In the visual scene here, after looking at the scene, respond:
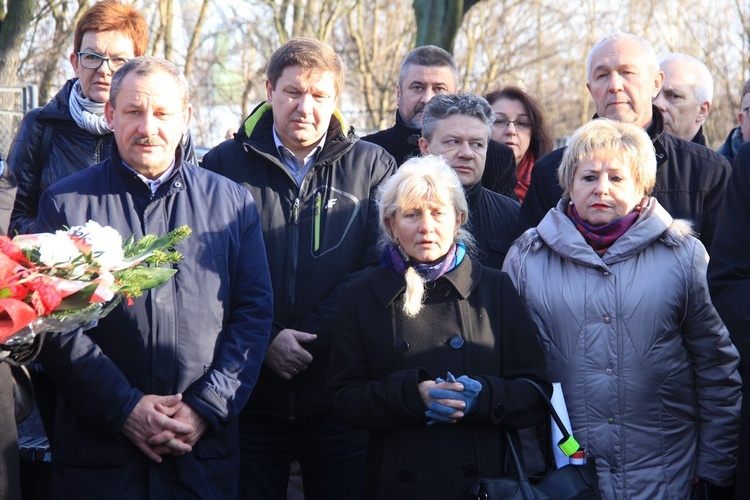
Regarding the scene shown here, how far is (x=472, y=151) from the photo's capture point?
4652 millimetres

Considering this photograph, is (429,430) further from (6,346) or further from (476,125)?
(476,125)

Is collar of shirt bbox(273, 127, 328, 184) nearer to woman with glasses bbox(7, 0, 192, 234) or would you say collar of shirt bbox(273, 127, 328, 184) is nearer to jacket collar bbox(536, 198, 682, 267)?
woman with glasses bbox(7, 0, 192, 234)

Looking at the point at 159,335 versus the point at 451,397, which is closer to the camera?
the point at 451,397

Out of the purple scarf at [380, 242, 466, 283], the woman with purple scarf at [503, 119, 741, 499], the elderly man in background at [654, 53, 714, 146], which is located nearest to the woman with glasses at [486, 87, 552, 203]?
the elderly man in background at [654, 53, 714, 146]

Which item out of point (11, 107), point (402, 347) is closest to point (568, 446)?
point (402, 347)

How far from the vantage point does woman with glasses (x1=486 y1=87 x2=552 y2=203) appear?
6.27m

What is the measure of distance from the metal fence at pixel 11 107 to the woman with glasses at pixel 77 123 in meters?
5.12

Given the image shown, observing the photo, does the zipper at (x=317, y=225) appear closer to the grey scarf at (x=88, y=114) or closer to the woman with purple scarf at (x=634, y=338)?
the woman with purple scarf at (x=634, y=338)

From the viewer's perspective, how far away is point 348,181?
14.4 ft

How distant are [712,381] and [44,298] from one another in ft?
8.34

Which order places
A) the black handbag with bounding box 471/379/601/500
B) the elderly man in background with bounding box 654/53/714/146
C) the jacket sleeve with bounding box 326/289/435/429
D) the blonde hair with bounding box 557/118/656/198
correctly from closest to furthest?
the black handbag with bounding box 471/379/601/500 → the jacket sleeve with bounding box 326/289/435/429 → the blonde hair with bounding box 557/118/656/198 → the elderly man in background with bounding box 654/53/714/146

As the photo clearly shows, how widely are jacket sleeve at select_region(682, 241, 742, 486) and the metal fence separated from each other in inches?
297

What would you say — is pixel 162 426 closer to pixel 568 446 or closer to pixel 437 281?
pixel 437 281

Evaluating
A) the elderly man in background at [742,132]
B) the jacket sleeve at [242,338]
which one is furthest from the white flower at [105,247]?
the elderly man in background at [742,132]
